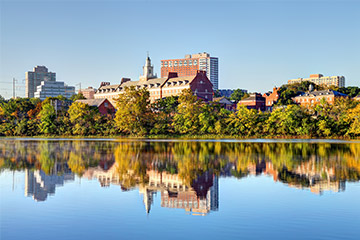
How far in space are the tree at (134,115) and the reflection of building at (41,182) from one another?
4639 cm

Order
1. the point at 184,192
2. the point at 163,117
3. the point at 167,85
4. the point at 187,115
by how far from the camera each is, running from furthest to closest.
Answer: the point at 167,85 → the point at 163,117 → the point at 187,115 → the point at 184,192

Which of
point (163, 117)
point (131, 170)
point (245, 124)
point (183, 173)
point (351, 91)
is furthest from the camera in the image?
point (351, 91)

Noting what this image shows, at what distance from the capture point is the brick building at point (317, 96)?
106875mm

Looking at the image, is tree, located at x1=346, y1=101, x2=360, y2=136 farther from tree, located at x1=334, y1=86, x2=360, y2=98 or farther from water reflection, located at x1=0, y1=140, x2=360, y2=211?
tree, located at x1=334, y1=86, x2=360, y2=98

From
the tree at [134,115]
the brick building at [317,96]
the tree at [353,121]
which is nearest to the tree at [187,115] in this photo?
the tree at [134,115]

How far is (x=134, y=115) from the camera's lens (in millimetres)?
73750

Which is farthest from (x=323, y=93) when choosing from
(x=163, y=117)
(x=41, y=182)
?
(x=41, y=182)

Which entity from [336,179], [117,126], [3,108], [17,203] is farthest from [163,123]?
[17,203]

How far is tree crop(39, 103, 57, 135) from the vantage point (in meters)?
81.9

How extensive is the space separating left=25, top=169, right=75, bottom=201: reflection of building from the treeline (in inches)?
1815

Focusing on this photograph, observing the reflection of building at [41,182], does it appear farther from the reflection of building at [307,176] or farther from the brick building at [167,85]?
the brick building at [167,85]

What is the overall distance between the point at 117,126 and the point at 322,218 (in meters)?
64.9

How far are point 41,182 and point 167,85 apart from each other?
331 feet

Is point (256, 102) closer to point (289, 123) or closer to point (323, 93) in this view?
point (323, 93)
